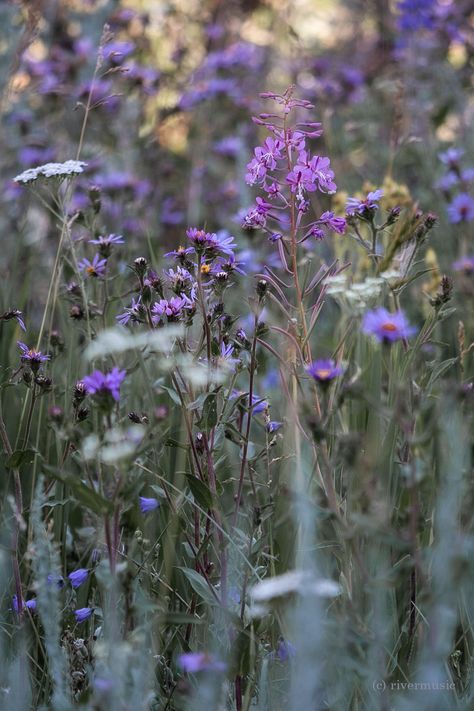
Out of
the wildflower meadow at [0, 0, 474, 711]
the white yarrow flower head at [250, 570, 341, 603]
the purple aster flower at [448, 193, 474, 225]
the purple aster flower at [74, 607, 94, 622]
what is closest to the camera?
the white yarrow flower head at [250, 570, 341, 603]

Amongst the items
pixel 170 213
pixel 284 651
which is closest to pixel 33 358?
pixel 284 651

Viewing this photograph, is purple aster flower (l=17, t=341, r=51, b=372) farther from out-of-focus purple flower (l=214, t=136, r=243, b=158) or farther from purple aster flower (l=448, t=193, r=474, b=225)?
out-of-focus purple flower (l=214, t=136, r=243, b=158)

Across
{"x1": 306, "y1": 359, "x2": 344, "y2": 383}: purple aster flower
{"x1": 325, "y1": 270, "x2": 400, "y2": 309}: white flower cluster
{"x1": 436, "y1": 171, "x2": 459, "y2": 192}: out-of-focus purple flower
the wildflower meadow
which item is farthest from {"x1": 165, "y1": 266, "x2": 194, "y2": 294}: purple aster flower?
{"x1": 436, "y1": 171, "x2": 459, "y2": 192}: out-of-focus purple flower

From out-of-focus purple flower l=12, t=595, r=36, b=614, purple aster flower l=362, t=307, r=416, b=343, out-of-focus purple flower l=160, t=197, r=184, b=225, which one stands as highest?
purple aster flower l=362, t=307, r=416, b=343

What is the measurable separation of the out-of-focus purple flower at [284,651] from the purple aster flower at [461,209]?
167 centimetres

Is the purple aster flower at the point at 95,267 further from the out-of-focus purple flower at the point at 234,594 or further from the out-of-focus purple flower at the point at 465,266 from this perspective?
the out-of-focus purple flower at the point at 465,266

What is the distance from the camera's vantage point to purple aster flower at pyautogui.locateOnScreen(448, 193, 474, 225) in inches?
104

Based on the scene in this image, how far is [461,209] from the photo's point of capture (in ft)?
8.65

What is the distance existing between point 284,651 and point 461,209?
1.71m

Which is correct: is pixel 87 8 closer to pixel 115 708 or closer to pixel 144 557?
pixel 144 557

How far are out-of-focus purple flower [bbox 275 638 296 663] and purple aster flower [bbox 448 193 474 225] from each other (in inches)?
65.7

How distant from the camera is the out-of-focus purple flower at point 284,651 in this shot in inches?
50.8

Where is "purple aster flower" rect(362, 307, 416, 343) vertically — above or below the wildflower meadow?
above

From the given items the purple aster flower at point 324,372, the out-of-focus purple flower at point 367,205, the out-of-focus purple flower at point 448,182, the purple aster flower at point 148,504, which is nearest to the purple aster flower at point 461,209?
the out-of-focus purple flower at point 448,182
